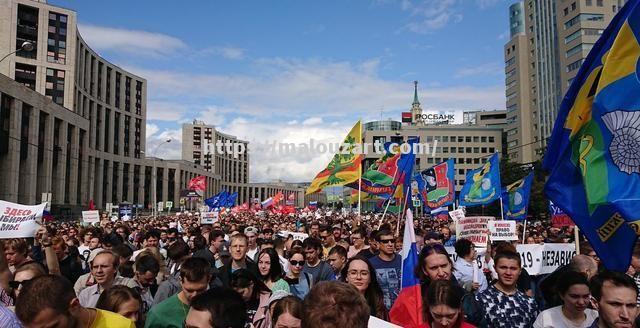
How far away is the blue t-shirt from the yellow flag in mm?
11052

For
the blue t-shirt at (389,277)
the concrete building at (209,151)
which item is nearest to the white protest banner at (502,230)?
the blue t-shirt at (389,277)

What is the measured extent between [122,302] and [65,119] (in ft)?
196

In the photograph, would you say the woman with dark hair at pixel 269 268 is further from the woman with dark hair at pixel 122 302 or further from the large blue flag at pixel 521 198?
the large blue flag at pixel 521 198

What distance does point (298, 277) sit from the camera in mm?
6246

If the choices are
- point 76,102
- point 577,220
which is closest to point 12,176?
point 76,102

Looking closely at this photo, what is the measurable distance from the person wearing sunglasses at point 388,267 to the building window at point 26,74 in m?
70.6

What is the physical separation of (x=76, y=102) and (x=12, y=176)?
93.2ft

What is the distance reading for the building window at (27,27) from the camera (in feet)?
210

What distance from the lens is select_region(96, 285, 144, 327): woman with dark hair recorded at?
3.92m

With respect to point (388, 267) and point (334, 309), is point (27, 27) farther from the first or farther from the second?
point (334, 309)

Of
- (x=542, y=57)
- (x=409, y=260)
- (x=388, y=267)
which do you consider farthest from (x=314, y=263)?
(x=542, y=57)

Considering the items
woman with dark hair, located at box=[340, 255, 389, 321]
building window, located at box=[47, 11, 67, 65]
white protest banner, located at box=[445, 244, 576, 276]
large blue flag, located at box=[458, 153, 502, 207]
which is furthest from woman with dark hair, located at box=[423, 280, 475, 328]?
building window, located at box=[47, 11, 67, 65]

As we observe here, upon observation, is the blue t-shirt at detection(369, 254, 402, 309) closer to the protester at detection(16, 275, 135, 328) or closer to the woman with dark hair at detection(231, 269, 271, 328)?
the woman with dark hair at detection(231, 269, 271, 328)

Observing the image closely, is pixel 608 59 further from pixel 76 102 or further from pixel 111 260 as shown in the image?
pixel 76 102
